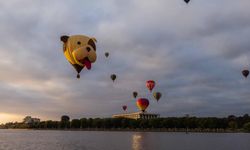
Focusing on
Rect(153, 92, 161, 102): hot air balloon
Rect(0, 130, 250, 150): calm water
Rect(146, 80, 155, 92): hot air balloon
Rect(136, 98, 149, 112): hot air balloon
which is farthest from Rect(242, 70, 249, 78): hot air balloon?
Rect(136, 98, 149, 112): hot air balloon

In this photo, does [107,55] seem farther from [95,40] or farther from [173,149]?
[173,149]

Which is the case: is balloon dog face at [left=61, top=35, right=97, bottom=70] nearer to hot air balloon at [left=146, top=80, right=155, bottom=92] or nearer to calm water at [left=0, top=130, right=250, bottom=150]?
calm water at [left=0, top=130, right=250, bottom=150]

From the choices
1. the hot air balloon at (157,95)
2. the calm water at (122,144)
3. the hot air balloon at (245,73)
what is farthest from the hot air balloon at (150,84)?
the hot air balloon at (245,73)

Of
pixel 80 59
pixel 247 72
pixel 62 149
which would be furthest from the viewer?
pixel 247 72

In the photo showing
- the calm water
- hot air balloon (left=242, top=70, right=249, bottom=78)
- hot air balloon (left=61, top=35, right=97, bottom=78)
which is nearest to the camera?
hot air balloon (left=61, top=35, right=97, bottom=78)

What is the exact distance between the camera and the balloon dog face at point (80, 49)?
173 ft

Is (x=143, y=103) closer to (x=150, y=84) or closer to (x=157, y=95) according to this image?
(x=157, y=95)

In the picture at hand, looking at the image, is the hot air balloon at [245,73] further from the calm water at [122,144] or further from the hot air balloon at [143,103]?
the hot air balloon at [143,103]

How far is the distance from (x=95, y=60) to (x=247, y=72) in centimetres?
4668

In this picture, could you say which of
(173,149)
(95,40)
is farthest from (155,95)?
(95,40)

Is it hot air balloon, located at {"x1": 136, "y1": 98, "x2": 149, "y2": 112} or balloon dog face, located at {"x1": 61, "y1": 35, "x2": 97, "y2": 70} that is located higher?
hot air balloon, located at {"x1": 136, "y1": 98, "x2": 149, "y2": 112}

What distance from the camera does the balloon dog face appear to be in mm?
52625

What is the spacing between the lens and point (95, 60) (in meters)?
54.0

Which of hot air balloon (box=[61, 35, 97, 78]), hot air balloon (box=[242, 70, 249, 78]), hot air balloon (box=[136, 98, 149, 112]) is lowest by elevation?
hot air balloon (box=[61, 35, 97, 78])
